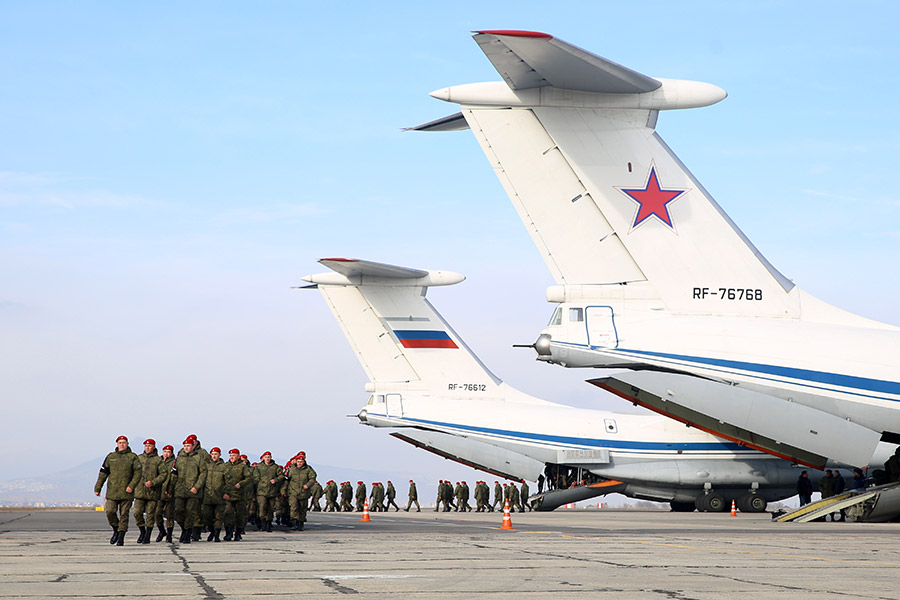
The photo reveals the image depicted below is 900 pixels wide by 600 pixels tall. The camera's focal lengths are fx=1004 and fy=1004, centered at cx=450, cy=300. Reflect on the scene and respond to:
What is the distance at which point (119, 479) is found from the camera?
1339cm

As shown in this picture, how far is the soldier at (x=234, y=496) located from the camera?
14547mm

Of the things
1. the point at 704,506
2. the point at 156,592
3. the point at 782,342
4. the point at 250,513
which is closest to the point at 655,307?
the point at 782,342

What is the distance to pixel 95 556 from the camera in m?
11.1

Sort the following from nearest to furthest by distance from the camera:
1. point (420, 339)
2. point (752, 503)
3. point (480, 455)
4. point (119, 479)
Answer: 1. point (119, 479)
2. point (752, 503)
3. point (480, 455)
4. point (420, 339)

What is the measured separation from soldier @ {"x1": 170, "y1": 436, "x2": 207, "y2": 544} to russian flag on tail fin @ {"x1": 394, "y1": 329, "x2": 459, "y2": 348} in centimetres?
1701

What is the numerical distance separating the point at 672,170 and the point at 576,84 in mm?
2342

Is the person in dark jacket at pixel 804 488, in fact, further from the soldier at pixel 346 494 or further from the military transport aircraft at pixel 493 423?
the soldier at pixel 346 494

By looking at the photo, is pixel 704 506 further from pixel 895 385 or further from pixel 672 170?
pixel 672 170

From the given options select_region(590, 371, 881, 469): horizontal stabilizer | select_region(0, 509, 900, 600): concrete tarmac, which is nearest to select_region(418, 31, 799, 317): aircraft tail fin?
select_region(590, 371, 881, 469): horizontal stabilizer

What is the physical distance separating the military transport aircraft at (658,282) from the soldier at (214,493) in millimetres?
5172

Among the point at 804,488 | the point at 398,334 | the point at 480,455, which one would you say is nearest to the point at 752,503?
the point at 804,488

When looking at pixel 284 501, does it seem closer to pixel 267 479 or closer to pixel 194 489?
pixel 267 479

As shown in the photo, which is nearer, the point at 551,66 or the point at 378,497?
the point at 551,66

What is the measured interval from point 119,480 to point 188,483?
1.03 m
